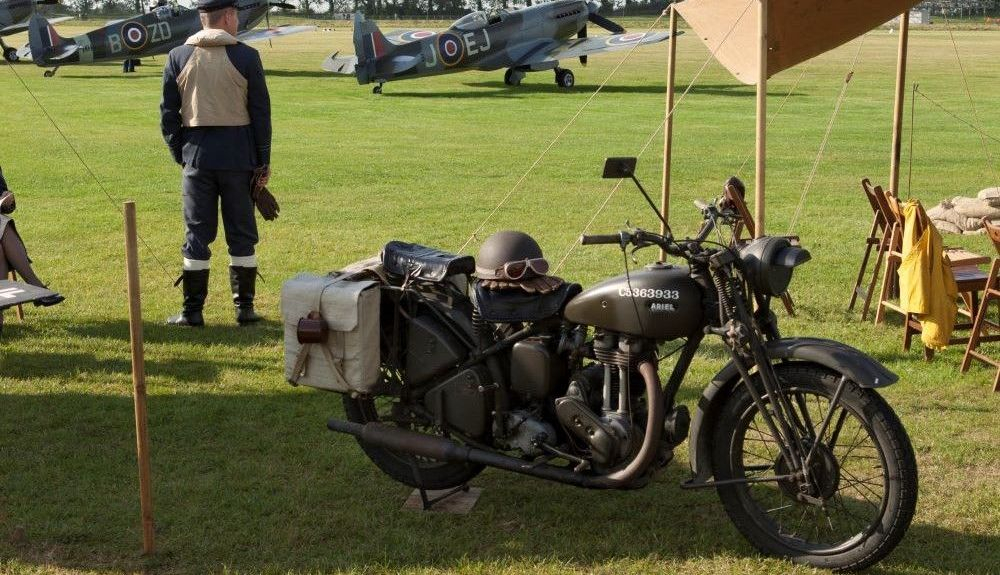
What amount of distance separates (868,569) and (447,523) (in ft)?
5.25

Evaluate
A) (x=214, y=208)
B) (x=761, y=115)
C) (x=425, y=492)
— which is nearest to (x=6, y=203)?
(x=214, y=208)

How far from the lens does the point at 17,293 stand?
20.0 ft

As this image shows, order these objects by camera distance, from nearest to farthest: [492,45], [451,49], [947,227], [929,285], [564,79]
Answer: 1. [929,285]
2. [947,227]
3. [564,79]
4. [451,49]
5. [492,45]

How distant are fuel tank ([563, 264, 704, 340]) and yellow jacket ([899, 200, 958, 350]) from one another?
289 centimetres

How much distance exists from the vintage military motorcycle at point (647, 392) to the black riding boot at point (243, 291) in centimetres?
315

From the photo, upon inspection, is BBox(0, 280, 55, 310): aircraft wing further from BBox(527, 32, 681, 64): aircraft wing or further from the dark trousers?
BBox(527, 32, 681, 64): aircraft wing

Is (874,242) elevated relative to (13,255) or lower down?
lower down

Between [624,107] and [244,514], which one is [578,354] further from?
[624,107]

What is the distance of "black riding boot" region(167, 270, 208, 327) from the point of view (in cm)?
750

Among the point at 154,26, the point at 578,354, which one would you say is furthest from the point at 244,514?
the point at 154,26

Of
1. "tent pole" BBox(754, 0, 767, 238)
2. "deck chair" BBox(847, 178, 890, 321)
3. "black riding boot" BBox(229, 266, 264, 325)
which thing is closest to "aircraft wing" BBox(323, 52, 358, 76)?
"black riding boot" BBox(229, 266, 264, 325)

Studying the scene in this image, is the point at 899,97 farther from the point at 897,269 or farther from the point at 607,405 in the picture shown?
the point at 607,405

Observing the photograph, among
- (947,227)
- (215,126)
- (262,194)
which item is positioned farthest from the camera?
(947,227)

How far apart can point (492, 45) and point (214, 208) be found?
28.4 metres
